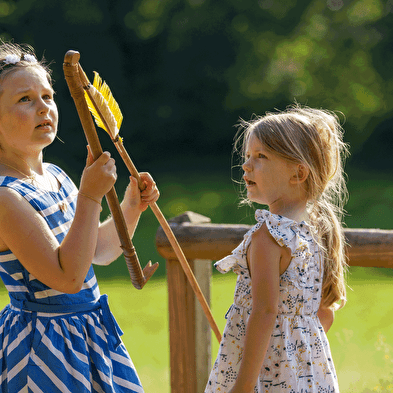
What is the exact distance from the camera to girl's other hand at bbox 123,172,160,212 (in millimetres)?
1646

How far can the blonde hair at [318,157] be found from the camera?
4.86 feet

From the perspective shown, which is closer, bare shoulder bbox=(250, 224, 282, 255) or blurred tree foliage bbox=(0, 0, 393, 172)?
bare shoulder bbox=(250, 224, 282, 255)

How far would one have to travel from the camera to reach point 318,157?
1518 millimetres

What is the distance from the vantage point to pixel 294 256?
1.44 meters

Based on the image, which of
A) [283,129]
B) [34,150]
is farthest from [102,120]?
[283,129]

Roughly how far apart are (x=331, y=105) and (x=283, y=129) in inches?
437

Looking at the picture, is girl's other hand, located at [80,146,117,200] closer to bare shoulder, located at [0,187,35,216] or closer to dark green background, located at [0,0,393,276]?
bare shoulder, located at [0,187,35,216]

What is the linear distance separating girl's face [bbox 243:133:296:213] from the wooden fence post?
0.79 meters

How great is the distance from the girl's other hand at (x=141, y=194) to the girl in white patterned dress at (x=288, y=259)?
1.01ft

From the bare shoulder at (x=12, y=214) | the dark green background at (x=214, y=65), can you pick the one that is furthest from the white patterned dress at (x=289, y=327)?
the dark green background at (x=214, y=65)

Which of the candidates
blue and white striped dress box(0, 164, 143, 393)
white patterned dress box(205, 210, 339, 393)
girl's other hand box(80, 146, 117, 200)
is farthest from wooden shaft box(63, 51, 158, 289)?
white patterned dress box(205, 210, 339, 393)

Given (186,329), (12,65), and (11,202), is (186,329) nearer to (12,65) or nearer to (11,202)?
(11,202)

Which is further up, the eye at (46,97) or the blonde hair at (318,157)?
the eye at (46,97)

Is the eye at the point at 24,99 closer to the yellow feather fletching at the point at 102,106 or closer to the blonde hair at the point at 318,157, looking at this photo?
the yellow feather fletching at the point at 102,106
